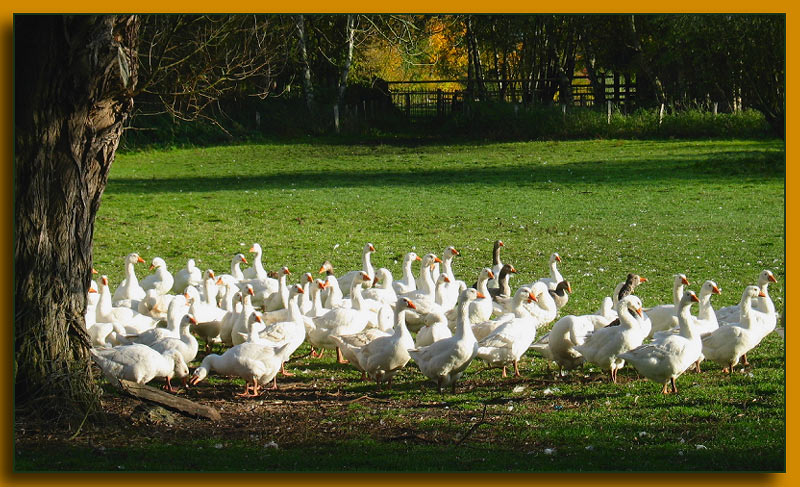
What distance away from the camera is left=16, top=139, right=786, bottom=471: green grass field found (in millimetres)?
6836

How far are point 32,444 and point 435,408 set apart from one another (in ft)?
11.4

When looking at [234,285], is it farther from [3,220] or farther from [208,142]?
[208,142]

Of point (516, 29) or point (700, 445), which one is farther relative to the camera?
point (516, 29)

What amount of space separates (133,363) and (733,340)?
585 centimetres

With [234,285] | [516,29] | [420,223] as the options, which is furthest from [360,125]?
[234,285]

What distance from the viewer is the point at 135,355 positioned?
819 centimetres

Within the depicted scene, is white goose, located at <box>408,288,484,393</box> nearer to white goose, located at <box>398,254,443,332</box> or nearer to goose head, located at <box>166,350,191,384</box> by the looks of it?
white goose, located at <box>398,254,443,332</box>

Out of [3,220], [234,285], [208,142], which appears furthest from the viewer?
[208,142]

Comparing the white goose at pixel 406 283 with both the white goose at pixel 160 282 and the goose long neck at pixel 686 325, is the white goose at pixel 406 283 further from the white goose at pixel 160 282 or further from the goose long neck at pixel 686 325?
the goose long neck at pixel 686 325

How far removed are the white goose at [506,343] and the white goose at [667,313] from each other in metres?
1.97

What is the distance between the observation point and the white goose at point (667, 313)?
34.0 ft

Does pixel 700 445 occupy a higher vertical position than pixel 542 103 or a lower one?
lower

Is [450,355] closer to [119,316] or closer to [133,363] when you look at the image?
[133,363]

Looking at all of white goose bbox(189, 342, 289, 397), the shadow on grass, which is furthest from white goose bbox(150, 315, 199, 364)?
the shadow on grass
